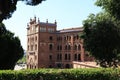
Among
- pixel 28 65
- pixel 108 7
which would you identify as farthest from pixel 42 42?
pixel 108 7

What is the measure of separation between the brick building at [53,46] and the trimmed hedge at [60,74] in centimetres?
5725

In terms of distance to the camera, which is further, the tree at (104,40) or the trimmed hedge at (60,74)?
the tree at (104,40)

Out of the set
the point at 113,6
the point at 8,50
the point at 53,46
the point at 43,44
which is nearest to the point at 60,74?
the point at 113,6

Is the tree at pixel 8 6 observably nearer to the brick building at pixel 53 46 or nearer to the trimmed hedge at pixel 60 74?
the trimmed hedge at pixel 60 74

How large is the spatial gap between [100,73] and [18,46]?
15.9m

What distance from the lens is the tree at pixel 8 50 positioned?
30547 millimetres

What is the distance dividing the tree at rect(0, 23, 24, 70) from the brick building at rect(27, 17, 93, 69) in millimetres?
44945

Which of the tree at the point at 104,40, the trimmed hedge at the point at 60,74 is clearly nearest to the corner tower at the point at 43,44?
the tree at the point at 104,40

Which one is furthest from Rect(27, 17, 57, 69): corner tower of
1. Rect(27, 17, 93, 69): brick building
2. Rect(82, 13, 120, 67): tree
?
Rect(82, 13, 120, 67): tree

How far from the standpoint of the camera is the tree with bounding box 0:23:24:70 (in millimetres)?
30547

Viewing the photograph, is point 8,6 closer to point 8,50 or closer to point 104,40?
point 8,50

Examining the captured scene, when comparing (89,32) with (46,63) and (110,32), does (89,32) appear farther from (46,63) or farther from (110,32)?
(46,63)

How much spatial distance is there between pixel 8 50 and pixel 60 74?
1478 cm

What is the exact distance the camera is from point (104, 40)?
31047 millimetres
